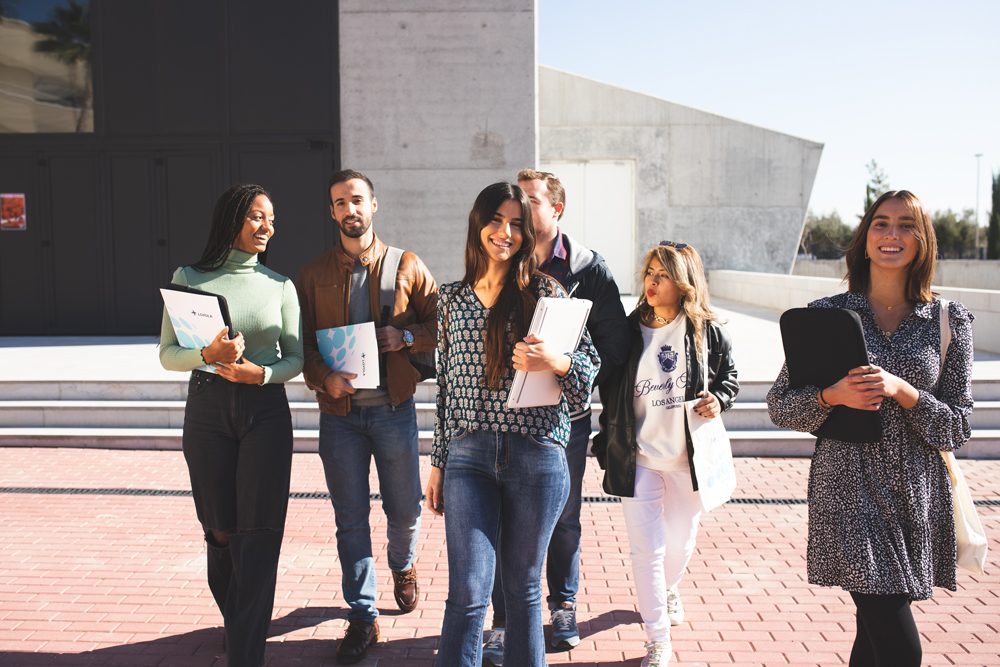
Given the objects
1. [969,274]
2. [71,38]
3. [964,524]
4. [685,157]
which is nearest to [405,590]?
[964,524]

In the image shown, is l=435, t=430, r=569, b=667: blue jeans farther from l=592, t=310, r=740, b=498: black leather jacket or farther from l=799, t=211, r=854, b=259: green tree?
l=799, t=211, r=854, b=259: green tree

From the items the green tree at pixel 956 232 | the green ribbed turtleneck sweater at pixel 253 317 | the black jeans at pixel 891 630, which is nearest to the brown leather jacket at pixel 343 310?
the green ribbed turtleneck sweater at pixel 253 317

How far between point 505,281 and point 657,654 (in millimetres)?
1684

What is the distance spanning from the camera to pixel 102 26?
10.9 metres

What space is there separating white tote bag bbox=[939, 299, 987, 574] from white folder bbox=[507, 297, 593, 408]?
1225mm

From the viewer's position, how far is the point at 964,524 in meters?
2.40

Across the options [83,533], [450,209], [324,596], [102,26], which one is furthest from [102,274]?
[324,596]

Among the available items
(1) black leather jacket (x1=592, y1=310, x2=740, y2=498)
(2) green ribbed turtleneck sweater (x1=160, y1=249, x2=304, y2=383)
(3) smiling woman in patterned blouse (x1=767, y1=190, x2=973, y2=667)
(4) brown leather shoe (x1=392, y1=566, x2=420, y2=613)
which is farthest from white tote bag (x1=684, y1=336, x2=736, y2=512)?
(2) green ribbed turtleneck sweater (x1=160, y1=249, x2=304, y2=383)

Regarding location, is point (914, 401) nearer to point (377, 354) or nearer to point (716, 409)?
point (716, 409)

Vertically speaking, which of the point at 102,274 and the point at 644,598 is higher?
the point at 102,274

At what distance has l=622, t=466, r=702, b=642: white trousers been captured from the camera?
10.0 feet

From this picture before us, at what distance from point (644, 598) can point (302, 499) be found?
3.03 meters

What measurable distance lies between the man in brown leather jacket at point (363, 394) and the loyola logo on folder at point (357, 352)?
0.05 m

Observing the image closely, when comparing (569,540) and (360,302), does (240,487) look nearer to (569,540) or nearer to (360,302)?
(360,302)
